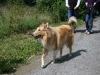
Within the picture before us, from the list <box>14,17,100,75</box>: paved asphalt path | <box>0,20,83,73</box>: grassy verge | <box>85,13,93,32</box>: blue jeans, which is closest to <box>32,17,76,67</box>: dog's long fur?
<box>14,17,100,75</box>: paved asphalt path

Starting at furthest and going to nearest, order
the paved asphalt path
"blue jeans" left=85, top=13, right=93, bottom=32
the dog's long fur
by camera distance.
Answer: "blue jeans" left=85, top=13, right=93, bottom=32, the dog's long fur, the paved asphalt path

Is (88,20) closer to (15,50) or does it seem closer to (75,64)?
(15,50)

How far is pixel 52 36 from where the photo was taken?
721cm

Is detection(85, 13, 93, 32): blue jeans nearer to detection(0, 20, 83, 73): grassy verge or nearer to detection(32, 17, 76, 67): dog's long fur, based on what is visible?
detection(0, 20, 83, 73): grassy verge

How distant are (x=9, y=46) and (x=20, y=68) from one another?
222 centimetres

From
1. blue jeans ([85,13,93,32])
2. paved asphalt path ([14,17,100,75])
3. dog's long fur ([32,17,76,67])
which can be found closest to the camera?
paved asphalt path ([14,17,100,75])

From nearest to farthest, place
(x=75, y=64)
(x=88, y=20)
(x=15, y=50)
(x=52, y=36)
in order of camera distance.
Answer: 1. (x=52, y=36)
2. (x=75, y=64)
3. (x=15, y=50)
4. (x=88, y=20)

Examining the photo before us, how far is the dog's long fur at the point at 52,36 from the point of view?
699 centimetres

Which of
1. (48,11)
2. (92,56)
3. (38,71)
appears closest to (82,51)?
(92,56)

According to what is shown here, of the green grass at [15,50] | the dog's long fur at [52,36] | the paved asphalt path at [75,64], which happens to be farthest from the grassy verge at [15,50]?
the dog's long fur at [52,36]

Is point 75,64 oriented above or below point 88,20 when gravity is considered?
below

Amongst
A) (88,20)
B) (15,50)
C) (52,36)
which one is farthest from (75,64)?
(88,20)

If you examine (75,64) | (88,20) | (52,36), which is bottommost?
(75,64)

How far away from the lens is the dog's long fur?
6.99m
